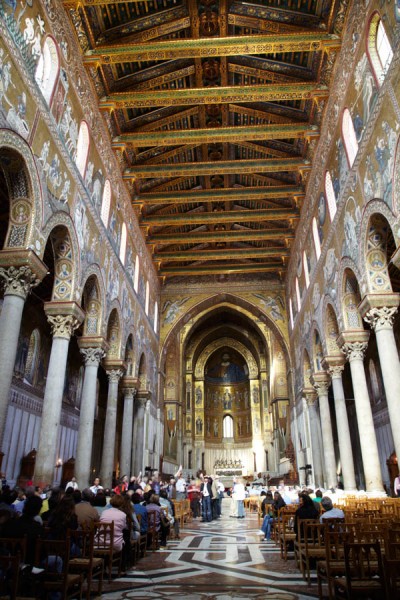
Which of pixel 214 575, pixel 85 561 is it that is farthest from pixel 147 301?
pixel 85 561

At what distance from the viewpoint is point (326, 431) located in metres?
18.0

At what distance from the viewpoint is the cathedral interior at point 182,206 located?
1030 cm

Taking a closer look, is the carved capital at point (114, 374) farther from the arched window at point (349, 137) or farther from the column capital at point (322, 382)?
the arched window at point (349, 137)

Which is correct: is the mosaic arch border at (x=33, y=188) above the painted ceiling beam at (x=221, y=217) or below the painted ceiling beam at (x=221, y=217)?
below

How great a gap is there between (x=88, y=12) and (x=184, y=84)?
453 cm

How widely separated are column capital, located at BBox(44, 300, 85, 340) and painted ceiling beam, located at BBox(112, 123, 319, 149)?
24.3ft

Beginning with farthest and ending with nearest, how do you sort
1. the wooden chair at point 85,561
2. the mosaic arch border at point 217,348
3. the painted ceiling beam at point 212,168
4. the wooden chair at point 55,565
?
the mosaic arch border at point 217,348
the painted ceiling beam at point 212,168
the wooden chair at point 85,561
the wooden chair at point 55,565

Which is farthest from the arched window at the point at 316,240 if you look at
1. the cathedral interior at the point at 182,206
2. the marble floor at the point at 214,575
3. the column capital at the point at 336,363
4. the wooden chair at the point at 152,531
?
the wooden chair at the point at 152,531

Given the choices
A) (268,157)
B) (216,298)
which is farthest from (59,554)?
(216,298)

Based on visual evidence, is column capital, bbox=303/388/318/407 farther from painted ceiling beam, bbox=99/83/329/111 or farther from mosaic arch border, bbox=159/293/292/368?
painted ceiling beam, bbox=99/83/329/111

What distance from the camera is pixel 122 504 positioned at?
705 cm

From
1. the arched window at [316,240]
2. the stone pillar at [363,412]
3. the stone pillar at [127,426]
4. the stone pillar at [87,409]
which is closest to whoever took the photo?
the stone pillar at [363,412]

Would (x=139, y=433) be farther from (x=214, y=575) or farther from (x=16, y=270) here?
(x=214, y=575)

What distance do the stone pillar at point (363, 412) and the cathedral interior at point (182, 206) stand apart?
0.06m
